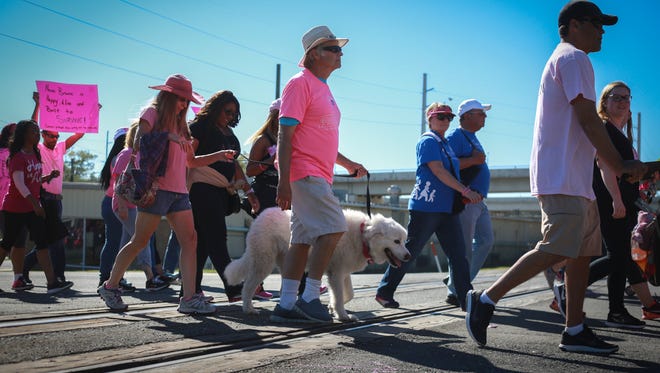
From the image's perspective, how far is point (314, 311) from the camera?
17.3 feet

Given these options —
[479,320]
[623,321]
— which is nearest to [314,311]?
[479,320]

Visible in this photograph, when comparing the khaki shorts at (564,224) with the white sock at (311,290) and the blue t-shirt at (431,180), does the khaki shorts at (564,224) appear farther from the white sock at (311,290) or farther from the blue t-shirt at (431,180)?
the blue t-shirt at (431,180)

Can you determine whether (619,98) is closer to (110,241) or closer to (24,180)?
(110,241)

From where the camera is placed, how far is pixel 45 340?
4.21 m

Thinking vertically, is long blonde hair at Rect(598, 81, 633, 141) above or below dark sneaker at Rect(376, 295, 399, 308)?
above

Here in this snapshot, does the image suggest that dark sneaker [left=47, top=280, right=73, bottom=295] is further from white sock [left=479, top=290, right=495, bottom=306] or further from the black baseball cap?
the black baseball cap

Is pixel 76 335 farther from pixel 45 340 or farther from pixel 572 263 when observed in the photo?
pixel 572 263

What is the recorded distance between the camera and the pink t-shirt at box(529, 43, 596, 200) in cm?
439

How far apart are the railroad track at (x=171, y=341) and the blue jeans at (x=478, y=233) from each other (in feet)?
4.03

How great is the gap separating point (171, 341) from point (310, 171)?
170cm

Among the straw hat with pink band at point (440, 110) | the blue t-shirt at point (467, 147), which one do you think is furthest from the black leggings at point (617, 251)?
the straw hat with pink band at point (440, 110)

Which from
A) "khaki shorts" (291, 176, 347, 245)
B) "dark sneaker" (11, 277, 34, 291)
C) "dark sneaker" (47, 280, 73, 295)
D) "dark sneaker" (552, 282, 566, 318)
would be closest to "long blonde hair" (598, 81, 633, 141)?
"dark sneaker" (552, 282, 566, 318)

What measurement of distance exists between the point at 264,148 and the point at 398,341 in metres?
2.96

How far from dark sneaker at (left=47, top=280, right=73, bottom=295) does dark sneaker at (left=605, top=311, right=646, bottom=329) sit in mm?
6277
